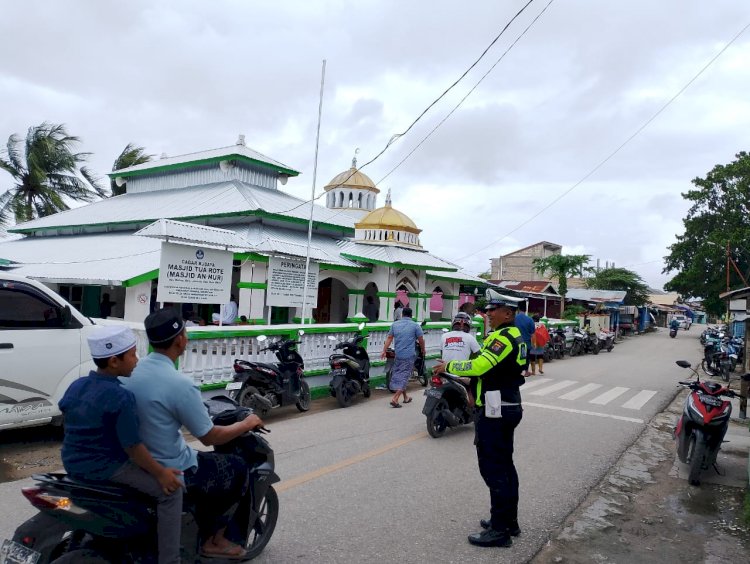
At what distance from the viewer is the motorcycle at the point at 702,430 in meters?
6.04

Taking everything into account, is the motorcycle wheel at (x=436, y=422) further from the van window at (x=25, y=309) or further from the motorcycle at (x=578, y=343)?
the motorcycle at (x=578, y=343)

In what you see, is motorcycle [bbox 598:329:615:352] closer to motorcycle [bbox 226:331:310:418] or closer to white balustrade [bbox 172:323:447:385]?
white balustrade [bbox 172:323:447:385]

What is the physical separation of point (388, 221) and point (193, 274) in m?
13.6

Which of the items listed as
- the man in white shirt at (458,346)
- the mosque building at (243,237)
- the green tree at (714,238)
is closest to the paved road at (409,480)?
the man in white shirt at (458,346)

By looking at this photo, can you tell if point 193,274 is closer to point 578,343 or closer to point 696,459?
point 696,459

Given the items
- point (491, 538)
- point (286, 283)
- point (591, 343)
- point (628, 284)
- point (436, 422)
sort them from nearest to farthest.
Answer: point (491, 538) → point (436, 422) → point (286, 283) → point (591, 343) → point (628, 284)

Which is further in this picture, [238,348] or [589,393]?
[589,393]

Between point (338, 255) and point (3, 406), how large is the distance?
1504 centimetres

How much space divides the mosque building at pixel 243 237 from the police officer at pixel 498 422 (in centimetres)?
1224

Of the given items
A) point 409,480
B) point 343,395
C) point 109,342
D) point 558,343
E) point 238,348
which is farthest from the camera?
point 558,343

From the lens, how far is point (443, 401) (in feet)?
24.1

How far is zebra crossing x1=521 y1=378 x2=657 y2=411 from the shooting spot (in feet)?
35.7

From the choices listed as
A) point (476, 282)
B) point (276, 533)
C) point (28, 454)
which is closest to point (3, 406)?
point (28, 454)

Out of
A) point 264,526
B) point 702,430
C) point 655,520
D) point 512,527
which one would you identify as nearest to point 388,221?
point 702,430
